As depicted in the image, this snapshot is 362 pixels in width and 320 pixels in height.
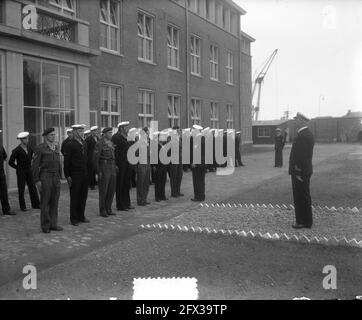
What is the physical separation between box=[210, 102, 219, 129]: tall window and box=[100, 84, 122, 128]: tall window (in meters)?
10.8

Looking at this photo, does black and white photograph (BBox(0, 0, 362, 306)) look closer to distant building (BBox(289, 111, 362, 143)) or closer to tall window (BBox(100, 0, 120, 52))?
tall window (BBox(100, 0, 120, 52))

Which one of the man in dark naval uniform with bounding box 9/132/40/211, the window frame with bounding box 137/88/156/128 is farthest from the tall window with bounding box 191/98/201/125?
the man in dark naval uniform with bounding box 9/132/40/211

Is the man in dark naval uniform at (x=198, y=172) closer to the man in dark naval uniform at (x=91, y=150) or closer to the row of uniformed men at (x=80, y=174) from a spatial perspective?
the row of uniformed men at (x=80, y=174)

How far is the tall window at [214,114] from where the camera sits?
28422mm

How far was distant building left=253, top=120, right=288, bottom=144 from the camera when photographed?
5428 cm

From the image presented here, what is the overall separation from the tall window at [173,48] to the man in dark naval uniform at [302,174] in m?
15.6

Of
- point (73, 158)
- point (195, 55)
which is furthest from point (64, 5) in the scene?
point (195, 55)

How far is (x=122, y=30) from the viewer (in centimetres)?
1836

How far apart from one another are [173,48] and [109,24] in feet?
19.1

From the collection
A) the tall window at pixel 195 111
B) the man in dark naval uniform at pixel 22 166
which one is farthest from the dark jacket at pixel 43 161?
the tall window at pixel 195 111

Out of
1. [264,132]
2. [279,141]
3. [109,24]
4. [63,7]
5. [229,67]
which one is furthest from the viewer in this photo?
[264,132]

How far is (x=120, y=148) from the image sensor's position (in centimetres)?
1016

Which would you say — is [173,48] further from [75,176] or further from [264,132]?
[264,132]

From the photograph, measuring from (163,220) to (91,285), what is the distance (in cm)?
404
